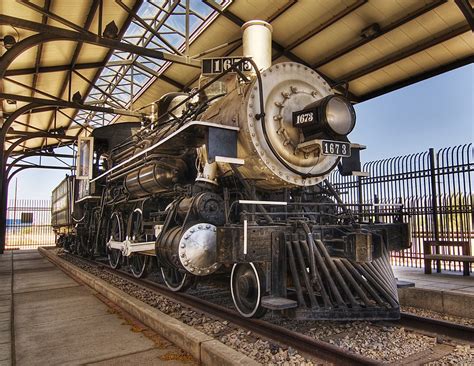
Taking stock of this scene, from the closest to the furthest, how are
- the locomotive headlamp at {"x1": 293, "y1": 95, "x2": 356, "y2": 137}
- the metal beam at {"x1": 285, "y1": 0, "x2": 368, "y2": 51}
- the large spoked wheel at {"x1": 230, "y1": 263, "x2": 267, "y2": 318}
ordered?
the large spoked wheel at {"x1": 230, "y1": 263, "x2": 267, "y2": 318}
the locomotive headlamp at {"x1": 293, "y1": 95, "x2": 356, "y2": 137}
the metal beam at {"x1": 285, "y1": 0, "x2": 368, "y2": 51}

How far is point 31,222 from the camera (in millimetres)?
23141

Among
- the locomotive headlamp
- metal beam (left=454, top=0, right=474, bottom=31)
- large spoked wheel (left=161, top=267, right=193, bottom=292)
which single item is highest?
metal beam (left=454, top=0, right=474, bottom=31)

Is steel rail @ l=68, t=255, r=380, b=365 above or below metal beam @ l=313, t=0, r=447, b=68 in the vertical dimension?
below

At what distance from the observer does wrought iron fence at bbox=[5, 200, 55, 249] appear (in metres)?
23.5

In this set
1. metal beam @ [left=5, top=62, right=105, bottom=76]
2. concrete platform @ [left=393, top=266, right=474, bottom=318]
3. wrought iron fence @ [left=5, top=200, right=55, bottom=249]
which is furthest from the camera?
wrought iron fence @ [left=5, top=200, right=55, bottom=249]

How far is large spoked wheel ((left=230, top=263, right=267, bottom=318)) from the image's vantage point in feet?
11.0

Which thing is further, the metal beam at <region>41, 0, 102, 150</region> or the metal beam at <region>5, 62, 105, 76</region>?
the metal beam at <region>5, 62, 105, 76</region>

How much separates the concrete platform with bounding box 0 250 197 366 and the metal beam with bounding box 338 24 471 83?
18.6ft

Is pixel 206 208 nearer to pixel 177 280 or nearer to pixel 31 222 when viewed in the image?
pixel 177 280

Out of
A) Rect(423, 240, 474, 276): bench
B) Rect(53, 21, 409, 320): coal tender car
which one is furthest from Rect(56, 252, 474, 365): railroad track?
Rect(423, 240, 474, 276): bench

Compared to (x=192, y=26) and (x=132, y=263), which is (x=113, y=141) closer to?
(x=132, y=263)

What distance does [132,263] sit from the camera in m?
6.54

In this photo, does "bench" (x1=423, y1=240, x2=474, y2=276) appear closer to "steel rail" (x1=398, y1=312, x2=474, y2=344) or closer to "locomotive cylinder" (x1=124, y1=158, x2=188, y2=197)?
"steel rail" (x1=398, y1=312, x2=474, y2=344)

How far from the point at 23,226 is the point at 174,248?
82.9 feet
